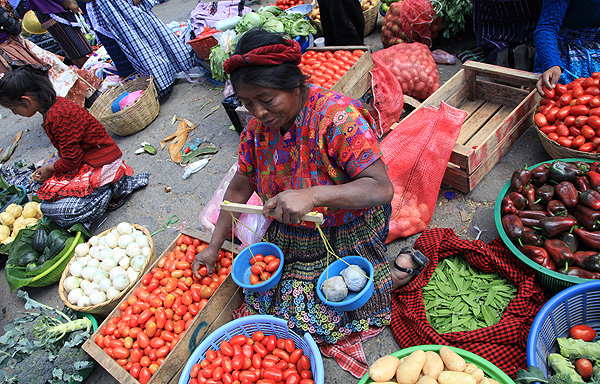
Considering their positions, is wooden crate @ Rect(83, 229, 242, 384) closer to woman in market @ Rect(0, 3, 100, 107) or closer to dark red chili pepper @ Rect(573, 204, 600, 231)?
dark red chili pepper @ Rect(573, 204, 600, 231)

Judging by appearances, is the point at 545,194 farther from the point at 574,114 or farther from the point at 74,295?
the point at 74,295

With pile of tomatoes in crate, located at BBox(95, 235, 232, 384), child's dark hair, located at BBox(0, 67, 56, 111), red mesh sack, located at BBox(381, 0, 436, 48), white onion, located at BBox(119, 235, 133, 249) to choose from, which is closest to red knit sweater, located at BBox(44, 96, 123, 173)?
child's dark hair, located at BBox(0, 67, 56, 111)

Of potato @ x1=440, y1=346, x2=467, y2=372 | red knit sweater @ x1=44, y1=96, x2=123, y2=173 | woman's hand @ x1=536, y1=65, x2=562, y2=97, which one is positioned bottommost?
woman's hand @ x1=536, y1=65, x2=562, y2=97

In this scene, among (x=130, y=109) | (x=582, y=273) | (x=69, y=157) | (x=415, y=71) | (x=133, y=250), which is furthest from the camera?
(x=130, y=109)

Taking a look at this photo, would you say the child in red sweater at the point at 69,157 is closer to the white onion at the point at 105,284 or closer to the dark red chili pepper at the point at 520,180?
the white onion at the point at 105,284

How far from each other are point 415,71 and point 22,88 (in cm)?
391

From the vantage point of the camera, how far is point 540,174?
2631 millimetres

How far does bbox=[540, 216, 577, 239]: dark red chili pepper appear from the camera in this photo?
232 cm

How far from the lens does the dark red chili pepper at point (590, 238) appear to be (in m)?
2.24

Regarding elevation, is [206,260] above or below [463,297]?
above

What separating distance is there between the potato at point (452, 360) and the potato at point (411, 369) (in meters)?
0.10

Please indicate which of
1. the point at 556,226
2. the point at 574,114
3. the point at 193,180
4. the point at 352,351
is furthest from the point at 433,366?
Answer: the point at 193,180

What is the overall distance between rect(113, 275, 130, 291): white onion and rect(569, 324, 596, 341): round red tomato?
10.0ft

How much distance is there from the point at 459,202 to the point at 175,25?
7.27m
